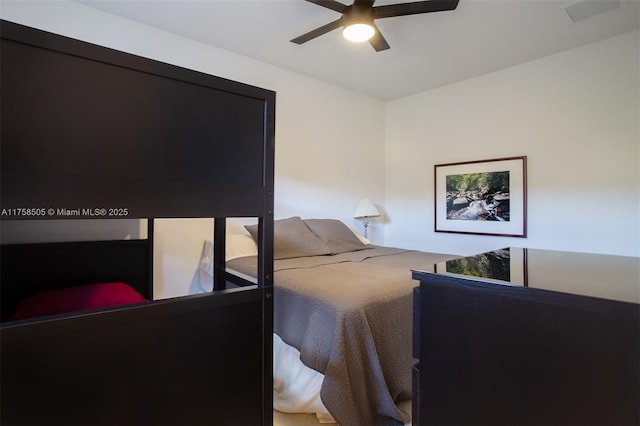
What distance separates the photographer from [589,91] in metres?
2.88

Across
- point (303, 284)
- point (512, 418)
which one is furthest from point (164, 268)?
point (512, 418)

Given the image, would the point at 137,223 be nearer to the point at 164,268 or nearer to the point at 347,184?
the point at 164,268

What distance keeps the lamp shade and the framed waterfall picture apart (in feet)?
2.50

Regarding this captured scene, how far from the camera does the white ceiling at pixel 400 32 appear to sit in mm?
2346

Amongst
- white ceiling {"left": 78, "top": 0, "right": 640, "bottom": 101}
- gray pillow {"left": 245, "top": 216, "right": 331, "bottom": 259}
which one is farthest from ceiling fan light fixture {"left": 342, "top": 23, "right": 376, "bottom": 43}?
gray pillow {"left": 245, "top": 216, "right": 331, "bottom": 259}

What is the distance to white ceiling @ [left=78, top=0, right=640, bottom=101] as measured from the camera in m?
2.35

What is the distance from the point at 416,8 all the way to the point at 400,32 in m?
0.74

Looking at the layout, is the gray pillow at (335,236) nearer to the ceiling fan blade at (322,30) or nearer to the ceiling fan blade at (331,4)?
the ceiling fan blade at (322,30)

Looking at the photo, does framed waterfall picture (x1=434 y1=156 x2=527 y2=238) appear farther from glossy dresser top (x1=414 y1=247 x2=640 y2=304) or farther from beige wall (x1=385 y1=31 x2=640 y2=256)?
glossy dresser top (x1=414 y1=247 x2=640 y2=304)

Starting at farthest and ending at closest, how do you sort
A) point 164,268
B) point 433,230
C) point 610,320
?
point 433,230
point 164,268
point 610,320

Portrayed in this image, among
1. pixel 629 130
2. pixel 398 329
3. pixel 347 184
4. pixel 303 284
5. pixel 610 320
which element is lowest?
pixel 398 329

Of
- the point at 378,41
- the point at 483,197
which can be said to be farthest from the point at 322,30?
the point at 483,197

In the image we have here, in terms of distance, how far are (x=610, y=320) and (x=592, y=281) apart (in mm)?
219

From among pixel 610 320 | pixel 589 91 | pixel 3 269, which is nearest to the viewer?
pixel 610 320
